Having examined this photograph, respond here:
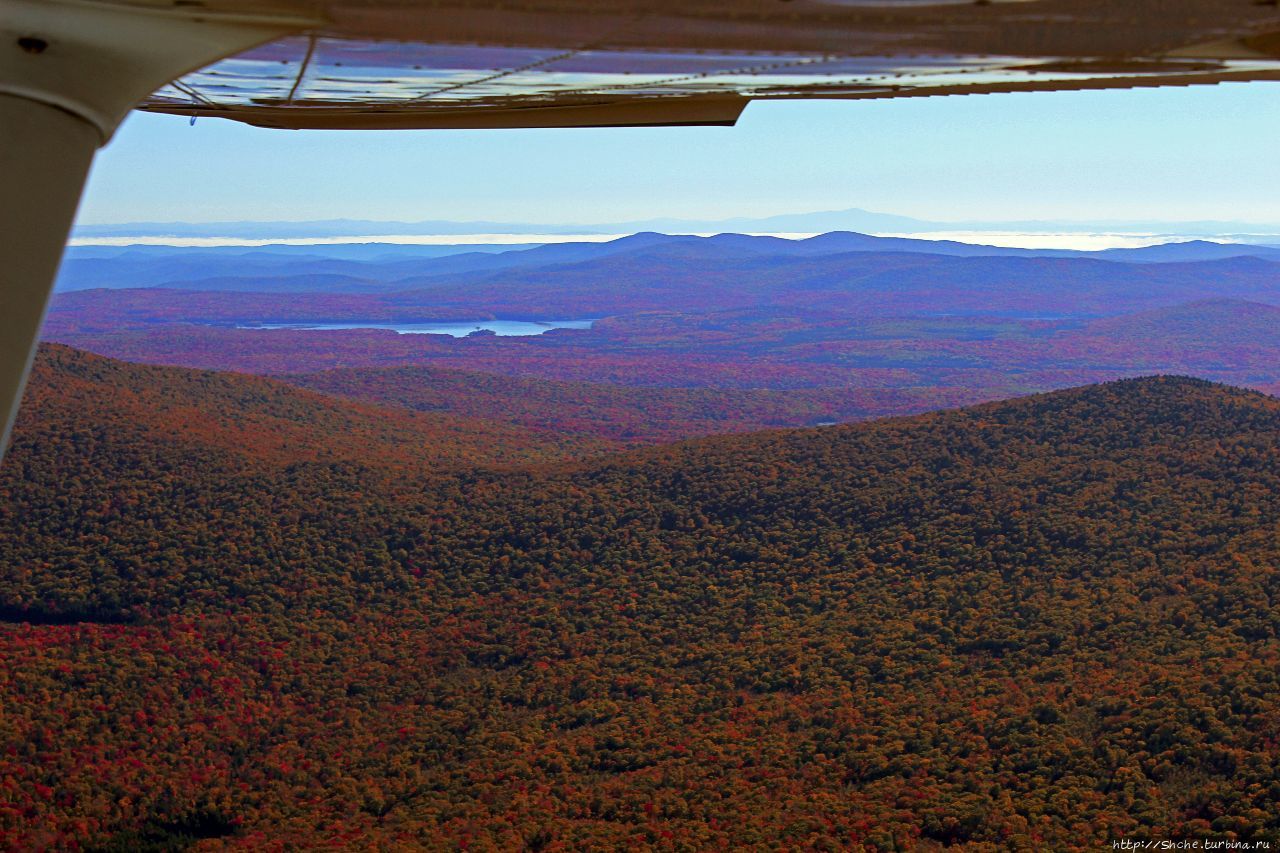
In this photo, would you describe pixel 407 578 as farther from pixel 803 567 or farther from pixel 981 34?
pixel 981 34

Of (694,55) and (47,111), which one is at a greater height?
(694,55)

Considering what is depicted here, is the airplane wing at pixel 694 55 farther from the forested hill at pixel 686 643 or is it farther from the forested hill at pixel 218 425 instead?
the forested hill at pixel 218 425

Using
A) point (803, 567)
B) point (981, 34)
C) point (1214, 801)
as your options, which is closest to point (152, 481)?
point (803, 567)

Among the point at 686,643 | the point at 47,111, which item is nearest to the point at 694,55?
the point at 47,111

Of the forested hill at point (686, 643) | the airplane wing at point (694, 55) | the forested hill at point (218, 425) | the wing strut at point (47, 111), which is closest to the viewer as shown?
the wing strut at point (47, 111)

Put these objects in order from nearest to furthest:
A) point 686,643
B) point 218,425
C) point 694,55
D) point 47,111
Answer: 1. point 47,111
2. point 694,55
3. point 686,643
4. point 218,425

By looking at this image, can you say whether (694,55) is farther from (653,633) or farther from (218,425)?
(218,425)

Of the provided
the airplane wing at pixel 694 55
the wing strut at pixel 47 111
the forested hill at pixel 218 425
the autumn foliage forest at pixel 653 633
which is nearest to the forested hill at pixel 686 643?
the autumn foliage forest at pixel 653 633
